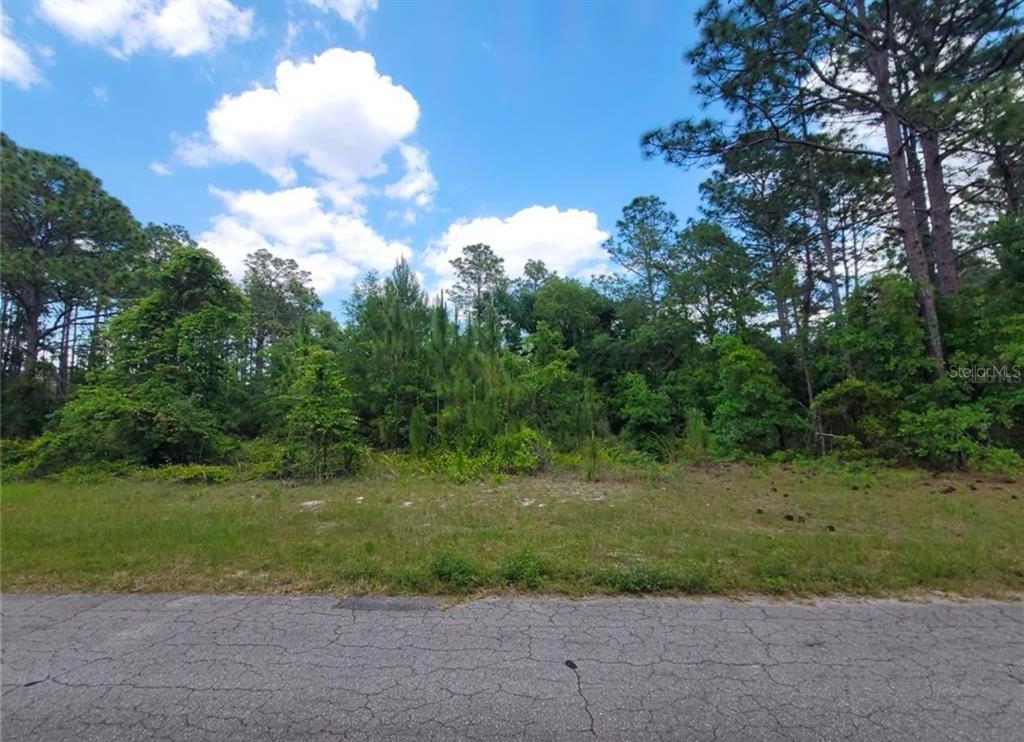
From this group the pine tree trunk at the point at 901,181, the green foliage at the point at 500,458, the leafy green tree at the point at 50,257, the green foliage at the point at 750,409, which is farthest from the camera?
the leafy green tree at the point at 50,257

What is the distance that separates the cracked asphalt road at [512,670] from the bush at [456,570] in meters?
0.30

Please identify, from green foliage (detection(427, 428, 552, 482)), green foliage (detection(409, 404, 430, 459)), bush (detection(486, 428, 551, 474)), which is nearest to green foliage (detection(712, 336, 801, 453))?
bush (detection(486, 428, 551, 474))

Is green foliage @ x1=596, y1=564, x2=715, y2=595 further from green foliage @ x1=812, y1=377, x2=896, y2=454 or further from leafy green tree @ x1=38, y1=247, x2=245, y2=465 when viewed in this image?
leafy green tree @ x1=38, y1=247, x2=245, y2=465

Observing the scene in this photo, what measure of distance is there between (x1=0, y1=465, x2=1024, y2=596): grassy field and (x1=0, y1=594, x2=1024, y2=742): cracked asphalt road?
366 mm

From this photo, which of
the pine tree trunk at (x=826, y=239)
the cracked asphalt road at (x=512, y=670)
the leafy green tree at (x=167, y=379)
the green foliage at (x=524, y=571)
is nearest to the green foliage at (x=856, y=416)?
the pine tree trunk at (x=826, y=239)

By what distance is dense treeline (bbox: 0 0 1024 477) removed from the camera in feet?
33.6

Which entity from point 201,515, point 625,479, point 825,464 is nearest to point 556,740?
point 201,515

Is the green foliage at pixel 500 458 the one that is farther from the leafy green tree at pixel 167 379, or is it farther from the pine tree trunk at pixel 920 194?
the pine tree trunk at pixel 920 194

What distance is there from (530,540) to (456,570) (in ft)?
3.78

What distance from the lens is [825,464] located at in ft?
33.8

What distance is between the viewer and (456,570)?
3.72 meters

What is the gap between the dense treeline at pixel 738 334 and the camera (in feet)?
33.6

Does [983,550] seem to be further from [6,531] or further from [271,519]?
[6,531]

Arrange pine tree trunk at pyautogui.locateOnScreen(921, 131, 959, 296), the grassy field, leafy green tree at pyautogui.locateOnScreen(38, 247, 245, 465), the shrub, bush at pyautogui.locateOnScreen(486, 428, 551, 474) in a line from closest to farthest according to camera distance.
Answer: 1. the grassy field
2. the shrub
3. bush at pyautogui.locateOnScreen(486, 428, 551, 474)
4. leafy green tree at pyautogui.locateOnScreen(38, 247, 245, 465)
5. pine tree trunk at pyautogui.locateOnScreen(921, 131, 959, 296)
